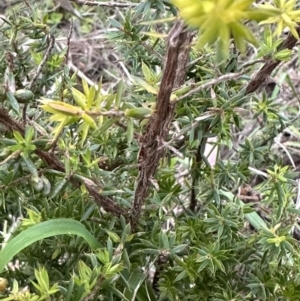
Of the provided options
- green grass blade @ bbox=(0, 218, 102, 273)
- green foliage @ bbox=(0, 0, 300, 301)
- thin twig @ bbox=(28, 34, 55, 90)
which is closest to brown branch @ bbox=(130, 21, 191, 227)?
green foliage @ bbox=(0, 0, 300, 301)

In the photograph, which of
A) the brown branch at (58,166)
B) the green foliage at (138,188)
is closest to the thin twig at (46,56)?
the green foliage at (138,188)

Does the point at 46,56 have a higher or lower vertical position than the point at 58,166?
higher

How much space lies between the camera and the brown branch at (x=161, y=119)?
584 millimetres

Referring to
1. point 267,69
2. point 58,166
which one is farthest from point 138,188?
point 267,69

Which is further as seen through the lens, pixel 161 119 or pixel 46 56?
pixel 46 56

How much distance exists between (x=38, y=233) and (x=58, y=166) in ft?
0.38

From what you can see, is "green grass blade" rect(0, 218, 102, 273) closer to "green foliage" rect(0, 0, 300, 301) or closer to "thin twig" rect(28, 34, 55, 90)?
"green foliage" rect(0, 0, 300, 301)

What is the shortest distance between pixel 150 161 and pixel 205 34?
0.35 metres

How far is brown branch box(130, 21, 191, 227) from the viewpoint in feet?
1.92

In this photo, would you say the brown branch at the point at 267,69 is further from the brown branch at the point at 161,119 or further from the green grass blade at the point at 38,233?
the green grass blade at the point at 38,233

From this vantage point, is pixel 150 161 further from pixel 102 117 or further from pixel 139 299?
pixel 139 299

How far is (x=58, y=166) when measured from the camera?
89 centimetres

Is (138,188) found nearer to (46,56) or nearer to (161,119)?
(161,119)

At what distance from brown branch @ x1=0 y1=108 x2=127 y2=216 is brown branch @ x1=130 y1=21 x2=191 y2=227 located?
3 centimetres
